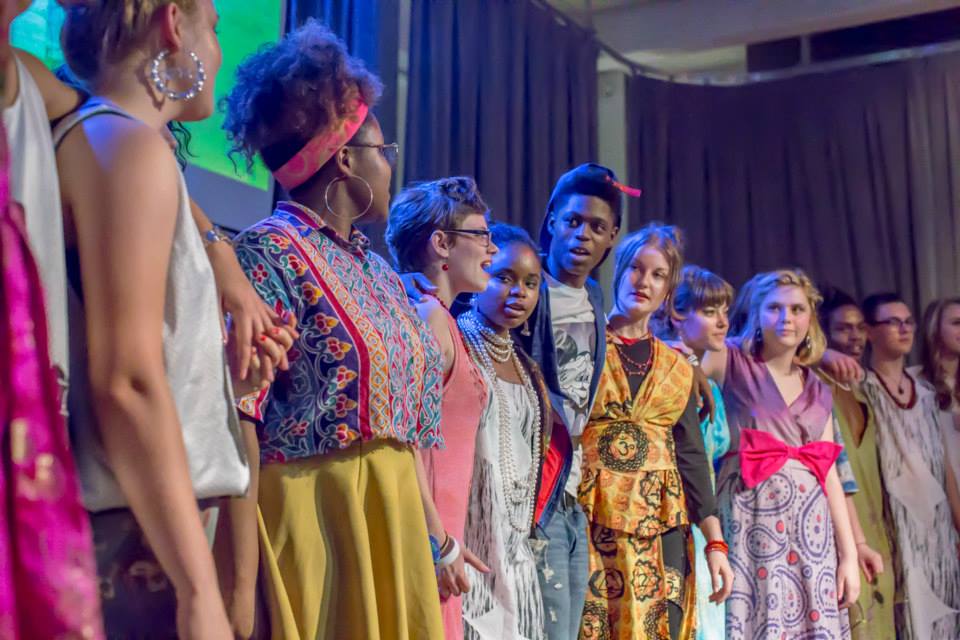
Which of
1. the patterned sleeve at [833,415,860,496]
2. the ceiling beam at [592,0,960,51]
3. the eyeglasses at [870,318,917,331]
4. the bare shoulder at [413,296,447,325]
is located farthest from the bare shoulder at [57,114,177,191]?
the ceiling beam at [592,0,960,51]

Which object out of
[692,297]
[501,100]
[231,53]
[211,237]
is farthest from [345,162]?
[501,100]

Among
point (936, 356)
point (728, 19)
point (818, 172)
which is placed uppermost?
Answer: point (728, 19)

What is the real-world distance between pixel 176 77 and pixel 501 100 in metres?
3.60

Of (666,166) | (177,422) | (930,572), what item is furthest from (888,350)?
(177,422)

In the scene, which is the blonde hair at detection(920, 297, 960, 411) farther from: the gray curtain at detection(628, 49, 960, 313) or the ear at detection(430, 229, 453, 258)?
the ear at detection(430, 229, 453, 258)

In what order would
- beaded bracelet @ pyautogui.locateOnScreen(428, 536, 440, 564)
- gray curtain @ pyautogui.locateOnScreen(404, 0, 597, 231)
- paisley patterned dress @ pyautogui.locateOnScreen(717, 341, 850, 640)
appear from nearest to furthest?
beaded bracelet @ pyautogui.locateOnScreen(428, 536, 440, 564), paisley patterned dress @ pyautogui.locateOnScreen(717, 341, 850, 640), gray curtain @ pyautogui.locateOnScreen(404, 0, 597, 231)

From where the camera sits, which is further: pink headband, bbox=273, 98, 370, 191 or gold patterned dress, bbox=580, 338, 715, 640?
gold patterned dress, bbox=580, 338, 715, 640

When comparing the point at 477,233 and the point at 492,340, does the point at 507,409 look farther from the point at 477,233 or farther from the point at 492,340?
the point at 477,233

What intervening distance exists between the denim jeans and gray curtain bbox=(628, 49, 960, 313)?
338 centimetres

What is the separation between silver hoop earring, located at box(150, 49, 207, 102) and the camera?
41.3 inches

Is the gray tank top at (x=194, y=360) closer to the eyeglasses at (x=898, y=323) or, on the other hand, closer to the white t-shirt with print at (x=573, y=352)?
the white t-shirt with print at (x=573, y=352)

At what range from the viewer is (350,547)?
140 centimetres

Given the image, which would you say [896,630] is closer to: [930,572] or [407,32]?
[930,572]

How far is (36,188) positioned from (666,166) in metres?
5.17
